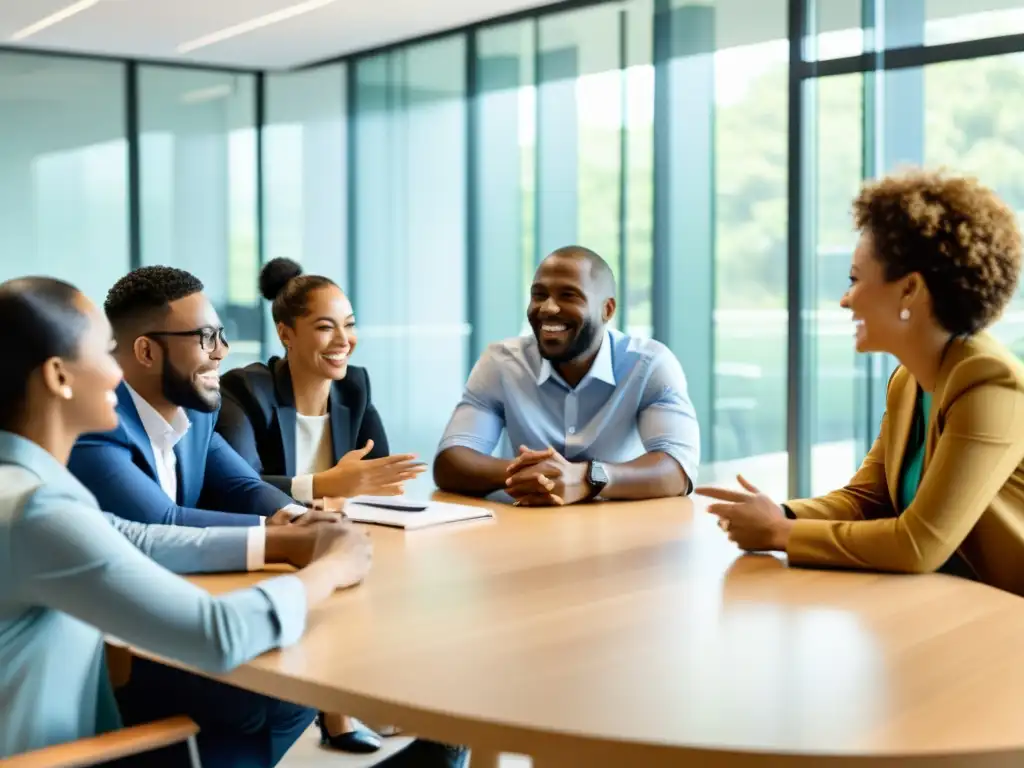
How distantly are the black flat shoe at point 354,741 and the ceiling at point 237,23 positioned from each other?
451cm

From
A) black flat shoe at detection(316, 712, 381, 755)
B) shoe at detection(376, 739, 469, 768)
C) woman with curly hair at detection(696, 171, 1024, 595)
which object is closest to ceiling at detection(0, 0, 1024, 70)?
woman with curly hair at detection(696, 171, 1024, 595)

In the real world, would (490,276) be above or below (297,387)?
above

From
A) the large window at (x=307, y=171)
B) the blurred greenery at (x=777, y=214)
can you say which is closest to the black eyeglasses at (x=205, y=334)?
the blurred greenery at (x=777, y=214)

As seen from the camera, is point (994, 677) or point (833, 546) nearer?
point (994, 677)

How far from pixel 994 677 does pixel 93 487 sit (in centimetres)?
159

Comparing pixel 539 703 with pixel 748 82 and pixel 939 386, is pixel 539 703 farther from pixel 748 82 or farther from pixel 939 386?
pixel 748 82

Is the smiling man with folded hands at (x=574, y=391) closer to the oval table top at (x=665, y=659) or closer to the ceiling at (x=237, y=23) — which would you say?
the oval table top at (x=665, y=659)

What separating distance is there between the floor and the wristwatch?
0.90 m

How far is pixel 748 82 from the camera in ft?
19.8

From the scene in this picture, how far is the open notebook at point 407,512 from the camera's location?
2750 millimetres

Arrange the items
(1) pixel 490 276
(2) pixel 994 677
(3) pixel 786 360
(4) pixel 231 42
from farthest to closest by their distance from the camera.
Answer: (4) pixel 231 42
(1) pixel 490 276
(3) pixel 786 360
(2) pixel 994 677

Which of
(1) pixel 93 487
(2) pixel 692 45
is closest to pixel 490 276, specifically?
(2) pixel 692 45

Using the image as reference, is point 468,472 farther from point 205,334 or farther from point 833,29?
point 833,29

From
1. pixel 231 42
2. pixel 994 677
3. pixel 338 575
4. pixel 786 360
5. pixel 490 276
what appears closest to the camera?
pixel 994 677
